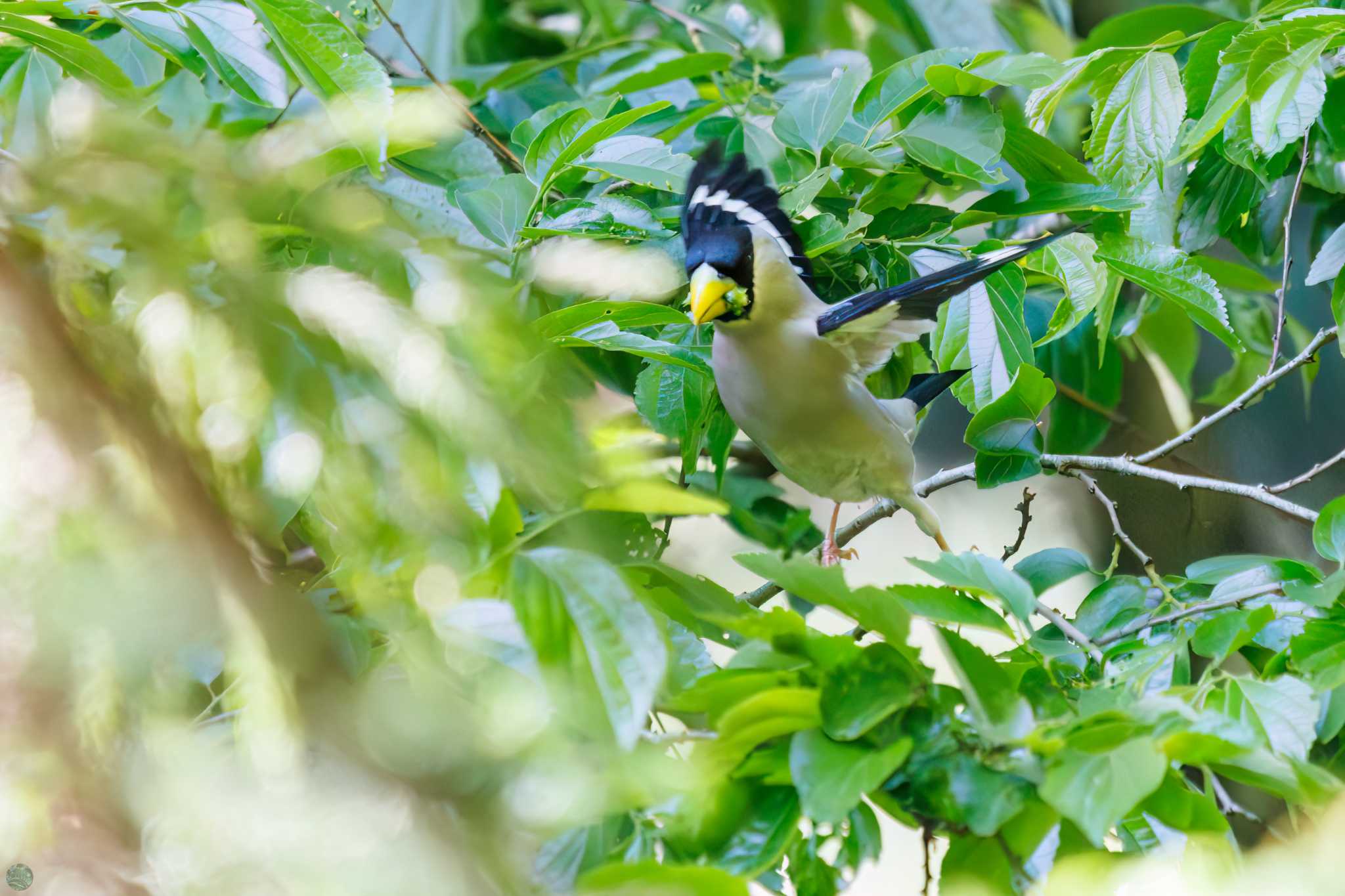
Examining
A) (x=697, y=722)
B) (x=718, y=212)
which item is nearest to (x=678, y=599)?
(x=697, y=722)

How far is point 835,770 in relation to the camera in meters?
0.37

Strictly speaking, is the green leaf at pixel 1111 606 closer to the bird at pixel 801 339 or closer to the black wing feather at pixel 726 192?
the bird at pixel 801 339

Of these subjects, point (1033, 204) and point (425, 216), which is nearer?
point (425, 216)

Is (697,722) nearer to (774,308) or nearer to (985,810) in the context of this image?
(985,810)

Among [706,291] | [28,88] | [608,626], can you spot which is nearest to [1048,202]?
[706,291]

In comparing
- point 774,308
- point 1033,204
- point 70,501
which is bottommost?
point 774,308

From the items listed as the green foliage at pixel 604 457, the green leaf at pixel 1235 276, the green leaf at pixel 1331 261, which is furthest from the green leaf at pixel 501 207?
the green leaf at pixel 1235 276

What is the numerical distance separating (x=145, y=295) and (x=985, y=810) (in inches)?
12.3

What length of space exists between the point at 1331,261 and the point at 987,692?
0.55 meters

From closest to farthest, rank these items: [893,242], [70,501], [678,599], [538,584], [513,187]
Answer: [70,501] → [538,584] → [678,599] → [513,187] → [893,242]

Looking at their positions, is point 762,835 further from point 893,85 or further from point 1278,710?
point 893,85

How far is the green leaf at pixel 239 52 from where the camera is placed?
626mm

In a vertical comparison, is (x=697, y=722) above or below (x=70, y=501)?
below

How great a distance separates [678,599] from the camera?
0.46 meters
